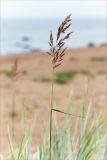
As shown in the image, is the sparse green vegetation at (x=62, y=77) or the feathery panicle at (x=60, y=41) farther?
the sparse green vegetation at (x=62, y=77)

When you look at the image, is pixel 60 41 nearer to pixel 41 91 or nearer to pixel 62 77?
pixel 41 91

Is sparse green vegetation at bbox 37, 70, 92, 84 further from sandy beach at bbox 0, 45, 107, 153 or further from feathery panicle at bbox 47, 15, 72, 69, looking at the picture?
feathery panicle at bbox 47, 15, 72, 69

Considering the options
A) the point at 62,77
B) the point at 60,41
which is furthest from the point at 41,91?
the point at 60,41

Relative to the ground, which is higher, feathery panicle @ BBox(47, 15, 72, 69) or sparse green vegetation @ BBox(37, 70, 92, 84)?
feathery panicle @ BBox(47, 15, 72, 69)

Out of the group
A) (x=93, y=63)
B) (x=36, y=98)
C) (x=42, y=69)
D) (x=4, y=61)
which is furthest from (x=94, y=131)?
(x=4, y=61)

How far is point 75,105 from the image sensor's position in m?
8.98

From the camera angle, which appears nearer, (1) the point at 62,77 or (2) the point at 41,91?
(2) the point at 41,91

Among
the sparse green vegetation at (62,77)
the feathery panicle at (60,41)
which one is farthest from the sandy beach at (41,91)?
the feathery panicle at (60,41)

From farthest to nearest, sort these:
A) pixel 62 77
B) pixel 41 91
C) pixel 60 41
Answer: pixel 62 77, pixel 41 91, pixel 60 41

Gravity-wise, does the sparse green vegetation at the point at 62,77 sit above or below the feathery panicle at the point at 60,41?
below

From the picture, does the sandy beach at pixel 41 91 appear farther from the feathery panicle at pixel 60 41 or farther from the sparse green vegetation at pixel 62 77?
the feathery panicle at pixel 60 41

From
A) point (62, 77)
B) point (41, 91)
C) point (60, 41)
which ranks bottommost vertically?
point (41, 91)

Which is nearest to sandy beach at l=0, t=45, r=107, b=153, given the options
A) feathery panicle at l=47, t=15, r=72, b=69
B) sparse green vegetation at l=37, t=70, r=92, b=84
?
sparse green vegetation at l=37, t=70, r=92, b=84

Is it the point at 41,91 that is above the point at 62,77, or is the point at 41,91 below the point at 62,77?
below
